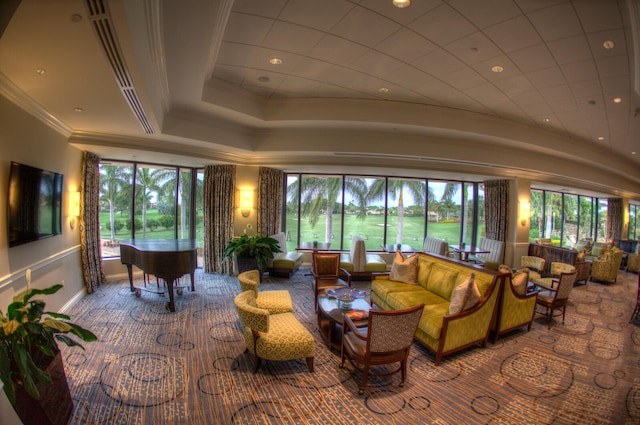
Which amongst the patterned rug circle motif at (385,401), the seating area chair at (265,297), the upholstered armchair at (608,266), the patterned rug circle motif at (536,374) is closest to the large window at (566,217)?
the upholstered armchair at (608,266)

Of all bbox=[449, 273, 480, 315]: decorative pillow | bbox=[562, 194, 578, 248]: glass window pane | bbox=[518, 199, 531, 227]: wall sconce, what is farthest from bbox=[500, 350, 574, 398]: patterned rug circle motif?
bbox=[562, 194, 578, 248]: glass window pane

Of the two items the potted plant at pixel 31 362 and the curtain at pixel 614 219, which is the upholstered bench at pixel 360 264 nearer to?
the potted plant at pixel 31 362

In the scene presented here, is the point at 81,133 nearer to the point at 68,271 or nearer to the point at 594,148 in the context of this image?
the point at 68,271

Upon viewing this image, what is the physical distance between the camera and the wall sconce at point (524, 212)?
8570 mm

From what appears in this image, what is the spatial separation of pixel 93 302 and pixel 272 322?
3835 millimetres

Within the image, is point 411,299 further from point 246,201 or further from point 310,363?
point 246,201

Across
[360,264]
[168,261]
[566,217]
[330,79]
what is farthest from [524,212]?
[168,261]

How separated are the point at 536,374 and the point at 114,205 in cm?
865

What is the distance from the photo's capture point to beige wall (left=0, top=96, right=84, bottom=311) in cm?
307

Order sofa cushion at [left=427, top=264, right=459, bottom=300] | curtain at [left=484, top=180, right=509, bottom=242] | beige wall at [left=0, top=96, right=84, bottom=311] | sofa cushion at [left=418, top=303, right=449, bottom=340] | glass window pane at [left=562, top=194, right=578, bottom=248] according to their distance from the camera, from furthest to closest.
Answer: glass window pane at [left=562, top=194, right=578, bottom=248] < curtain at [left=484, top=180, right=509, bottom=242] < sofa cushion at [left=427, top=264, right=459, bottom=300] < sofa cushion at [left=418, top=303, right=449, bottom=340] < beige wall at [left=0, top=96, right=84, bottom=311]

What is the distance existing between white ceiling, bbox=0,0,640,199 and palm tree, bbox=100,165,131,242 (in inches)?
36.4

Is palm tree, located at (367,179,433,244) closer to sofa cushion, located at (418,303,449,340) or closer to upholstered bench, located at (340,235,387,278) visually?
upholstered bench, located at (340,235,387,278)

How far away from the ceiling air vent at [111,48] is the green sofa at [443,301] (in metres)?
4.15

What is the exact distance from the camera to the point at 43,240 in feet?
13.0
